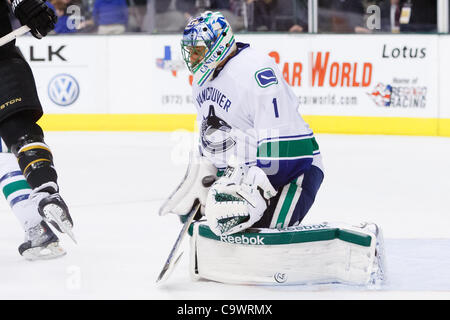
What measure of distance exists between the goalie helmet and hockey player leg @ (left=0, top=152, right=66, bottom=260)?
2.88 ft

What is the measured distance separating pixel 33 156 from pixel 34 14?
54 centimetres

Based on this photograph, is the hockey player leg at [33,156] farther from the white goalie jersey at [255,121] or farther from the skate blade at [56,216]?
the white goalie jersey at [255,121]

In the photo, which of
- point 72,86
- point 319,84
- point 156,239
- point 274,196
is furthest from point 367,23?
point 274,196

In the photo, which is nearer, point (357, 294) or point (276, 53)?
point (357, 294)

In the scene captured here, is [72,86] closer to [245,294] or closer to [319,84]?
[319,84]

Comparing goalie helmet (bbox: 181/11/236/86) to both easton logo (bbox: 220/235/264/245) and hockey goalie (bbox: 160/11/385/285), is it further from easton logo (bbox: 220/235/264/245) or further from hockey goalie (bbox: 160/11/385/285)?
easton logo (bbox: 220/235/264/245)

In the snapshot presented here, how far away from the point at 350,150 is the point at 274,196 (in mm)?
3968

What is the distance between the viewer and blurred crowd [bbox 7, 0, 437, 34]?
815 centimetres

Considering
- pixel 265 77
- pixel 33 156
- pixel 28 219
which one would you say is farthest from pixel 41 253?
pixel 265 77

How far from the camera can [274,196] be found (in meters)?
3.15

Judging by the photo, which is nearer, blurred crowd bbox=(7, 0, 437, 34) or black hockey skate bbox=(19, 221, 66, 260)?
black hockey skate bbox=(19, 221, 66, 260)

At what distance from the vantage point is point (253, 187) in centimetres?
298

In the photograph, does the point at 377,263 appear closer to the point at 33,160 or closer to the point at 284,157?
the point at 284,157

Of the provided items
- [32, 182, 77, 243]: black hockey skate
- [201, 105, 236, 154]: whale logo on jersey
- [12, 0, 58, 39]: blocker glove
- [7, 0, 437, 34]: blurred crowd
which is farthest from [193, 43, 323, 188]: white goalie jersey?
[7, 0, 437, 34]: blurred crowd
